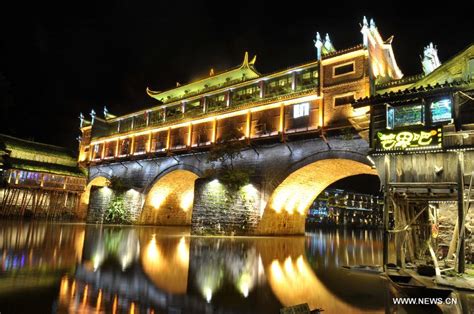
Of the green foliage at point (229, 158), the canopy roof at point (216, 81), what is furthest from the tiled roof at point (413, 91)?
the canopy roof at point (216, 81)

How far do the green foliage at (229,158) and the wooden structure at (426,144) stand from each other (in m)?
12.5

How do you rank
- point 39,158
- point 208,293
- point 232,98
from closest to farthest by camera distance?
point 208,293
point 232,98
point 39,158

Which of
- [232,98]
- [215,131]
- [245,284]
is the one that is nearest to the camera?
[245,284]

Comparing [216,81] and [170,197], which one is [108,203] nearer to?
[170,197]

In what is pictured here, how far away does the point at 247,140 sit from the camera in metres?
24.4

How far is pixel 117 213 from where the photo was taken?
3281 cm

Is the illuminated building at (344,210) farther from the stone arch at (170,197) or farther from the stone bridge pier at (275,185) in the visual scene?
the stone bridge pier at (275,185)

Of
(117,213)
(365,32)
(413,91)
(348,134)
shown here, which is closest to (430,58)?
(365,32)

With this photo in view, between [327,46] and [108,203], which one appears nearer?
[327,46]

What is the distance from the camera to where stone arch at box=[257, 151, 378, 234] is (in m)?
21.1

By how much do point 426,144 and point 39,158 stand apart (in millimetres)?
45053

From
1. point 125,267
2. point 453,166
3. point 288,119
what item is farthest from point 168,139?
point 453,166

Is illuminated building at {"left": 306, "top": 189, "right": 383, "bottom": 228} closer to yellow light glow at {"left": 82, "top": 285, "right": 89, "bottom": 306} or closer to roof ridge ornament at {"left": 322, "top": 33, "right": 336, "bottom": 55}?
roof ridge ornament at {"left": 322, "top": 33, "right": 336, "bottom": 55}

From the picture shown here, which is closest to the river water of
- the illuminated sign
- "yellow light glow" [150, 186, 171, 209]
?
the illuminated sign
